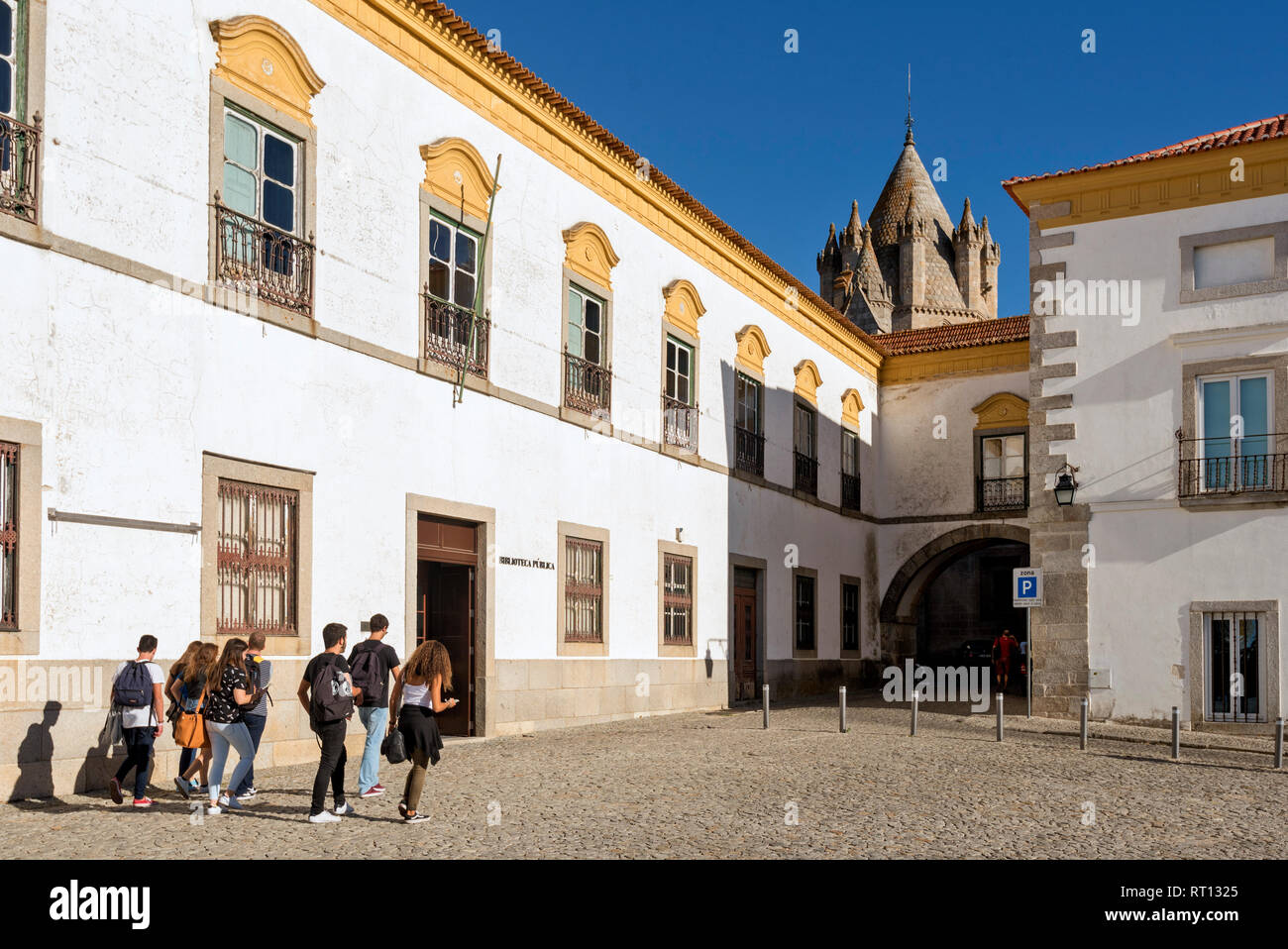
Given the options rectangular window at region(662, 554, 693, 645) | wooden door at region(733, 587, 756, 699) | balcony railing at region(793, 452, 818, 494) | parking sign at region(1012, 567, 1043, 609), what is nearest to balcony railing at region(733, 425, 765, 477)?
balcony railing at region(793, 452, 818, 494)

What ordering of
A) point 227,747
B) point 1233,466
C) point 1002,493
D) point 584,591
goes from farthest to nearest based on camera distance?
point 1002,493 < point 584,591 < point 1233,466 < point 227,747

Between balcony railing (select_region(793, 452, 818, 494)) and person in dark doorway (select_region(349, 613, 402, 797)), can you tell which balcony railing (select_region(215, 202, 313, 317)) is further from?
balcony railing (select_region(793, 452, 818, 494))

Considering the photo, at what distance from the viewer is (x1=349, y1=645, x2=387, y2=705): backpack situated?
30.5 feet

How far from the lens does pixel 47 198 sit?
9867 mm

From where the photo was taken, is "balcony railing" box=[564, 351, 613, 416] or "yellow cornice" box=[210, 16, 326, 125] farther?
"balcony railing" box=[564, 351, 613, 416]

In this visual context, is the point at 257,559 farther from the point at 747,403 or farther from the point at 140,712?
the point at 747,403

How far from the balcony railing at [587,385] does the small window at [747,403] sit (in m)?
4.88

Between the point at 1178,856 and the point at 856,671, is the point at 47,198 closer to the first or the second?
the point at 1178,856

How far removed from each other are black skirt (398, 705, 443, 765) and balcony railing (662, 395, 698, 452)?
11.7m

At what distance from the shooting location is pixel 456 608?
49.7ft

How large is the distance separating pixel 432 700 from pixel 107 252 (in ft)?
15.3

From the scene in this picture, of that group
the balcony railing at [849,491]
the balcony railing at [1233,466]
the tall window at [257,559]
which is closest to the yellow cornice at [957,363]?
the balcony railing at [849,491]

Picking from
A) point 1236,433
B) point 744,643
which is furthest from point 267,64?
point 744,643

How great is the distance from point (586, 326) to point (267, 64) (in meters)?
6.63
